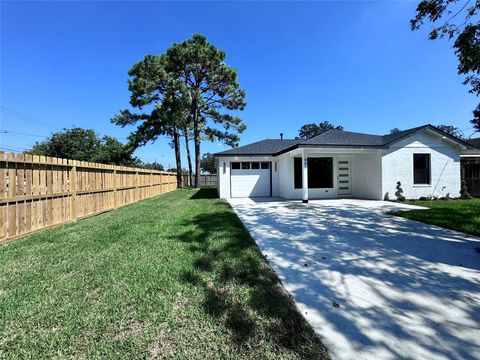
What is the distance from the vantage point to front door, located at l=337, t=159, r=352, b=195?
14711mm

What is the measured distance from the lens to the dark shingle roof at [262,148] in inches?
635

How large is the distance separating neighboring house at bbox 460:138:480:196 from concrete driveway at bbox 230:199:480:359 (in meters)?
11.4

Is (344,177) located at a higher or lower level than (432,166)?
lower

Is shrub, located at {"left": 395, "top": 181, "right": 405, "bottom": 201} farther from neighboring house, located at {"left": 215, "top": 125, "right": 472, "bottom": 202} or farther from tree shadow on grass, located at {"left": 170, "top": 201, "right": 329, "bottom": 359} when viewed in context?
tree shadow on grass, located at {"left": 170, "top": 201, "right": 329, "bottom": 359}

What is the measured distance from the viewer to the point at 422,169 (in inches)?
521

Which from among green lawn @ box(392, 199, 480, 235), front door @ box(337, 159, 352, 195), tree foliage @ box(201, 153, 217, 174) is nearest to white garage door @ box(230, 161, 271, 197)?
front door @ box(337, 159, 352, 195)

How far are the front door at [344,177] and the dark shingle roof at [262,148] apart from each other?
3226 millimetres

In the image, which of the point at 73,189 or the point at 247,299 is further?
the point at 73,189

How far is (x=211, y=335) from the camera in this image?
231 cm

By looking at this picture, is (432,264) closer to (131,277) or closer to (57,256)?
(131,277)

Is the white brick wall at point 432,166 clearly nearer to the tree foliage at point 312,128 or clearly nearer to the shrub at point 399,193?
the shrub at point 399,193

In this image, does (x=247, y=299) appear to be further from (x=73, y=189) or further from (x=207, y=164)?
(x=207, y=164)

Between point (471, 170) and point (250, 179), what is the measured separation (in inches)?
502

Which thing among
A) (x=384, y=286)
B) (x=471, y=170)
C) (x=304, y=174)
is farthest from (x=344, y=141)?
(x=384, y=286)
